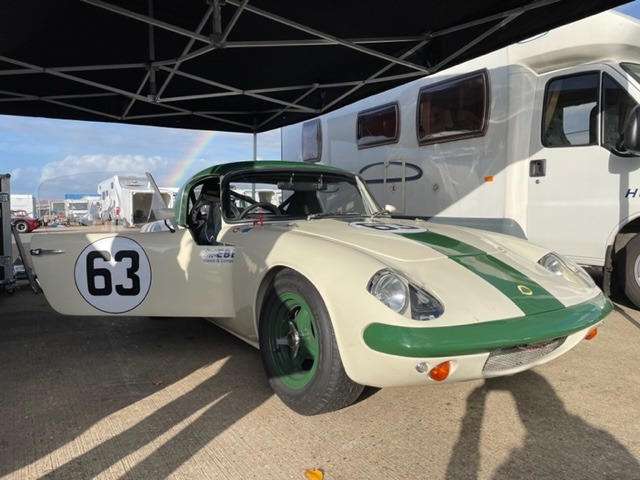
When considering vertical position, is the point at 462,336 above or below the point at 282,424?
above

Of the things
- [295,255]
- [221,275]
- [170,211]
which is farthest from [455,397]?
[170,211]

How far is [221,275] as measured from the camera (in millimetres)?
3496

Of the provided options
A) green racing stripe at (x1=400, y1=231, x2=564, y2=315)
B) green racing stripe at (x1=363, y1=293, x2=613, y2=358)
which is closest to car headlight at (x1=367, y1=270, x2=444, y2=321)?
green racing stripe at (x1=363, y1=293, x2=613, y2=358)

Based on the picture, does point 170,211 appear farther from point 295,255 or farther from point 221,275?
point 295,255

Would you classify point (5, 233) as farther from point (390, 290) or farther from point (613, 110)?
point (613, 110)

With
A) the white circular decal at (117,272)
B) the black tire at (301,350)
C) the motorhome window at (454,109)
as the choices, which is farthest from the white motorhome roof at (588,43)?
the white circular decal at (117,272)

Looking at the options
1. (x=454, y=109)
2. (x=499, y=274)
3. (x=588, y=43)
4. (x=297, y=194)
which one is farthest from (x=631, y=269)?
(x=297, y=194)

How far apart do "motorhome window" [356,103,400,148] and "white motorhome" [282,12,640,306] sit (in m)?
0.04

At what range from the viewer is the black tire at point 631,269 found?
16.4 ft

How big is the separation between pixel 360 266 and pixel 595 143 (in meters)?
3.91

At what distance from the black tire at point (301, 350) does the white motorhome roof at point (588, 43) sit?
441 cm

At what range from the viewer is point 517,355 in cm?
245

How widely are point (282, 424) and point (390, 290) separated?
1.02 metres

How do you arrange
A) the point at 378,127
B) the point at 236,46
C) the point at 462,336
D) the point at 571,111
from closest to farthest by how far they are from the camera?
the point at 462,336 < the point at 236,46 < the point at 571,111 < the point at 378,127
